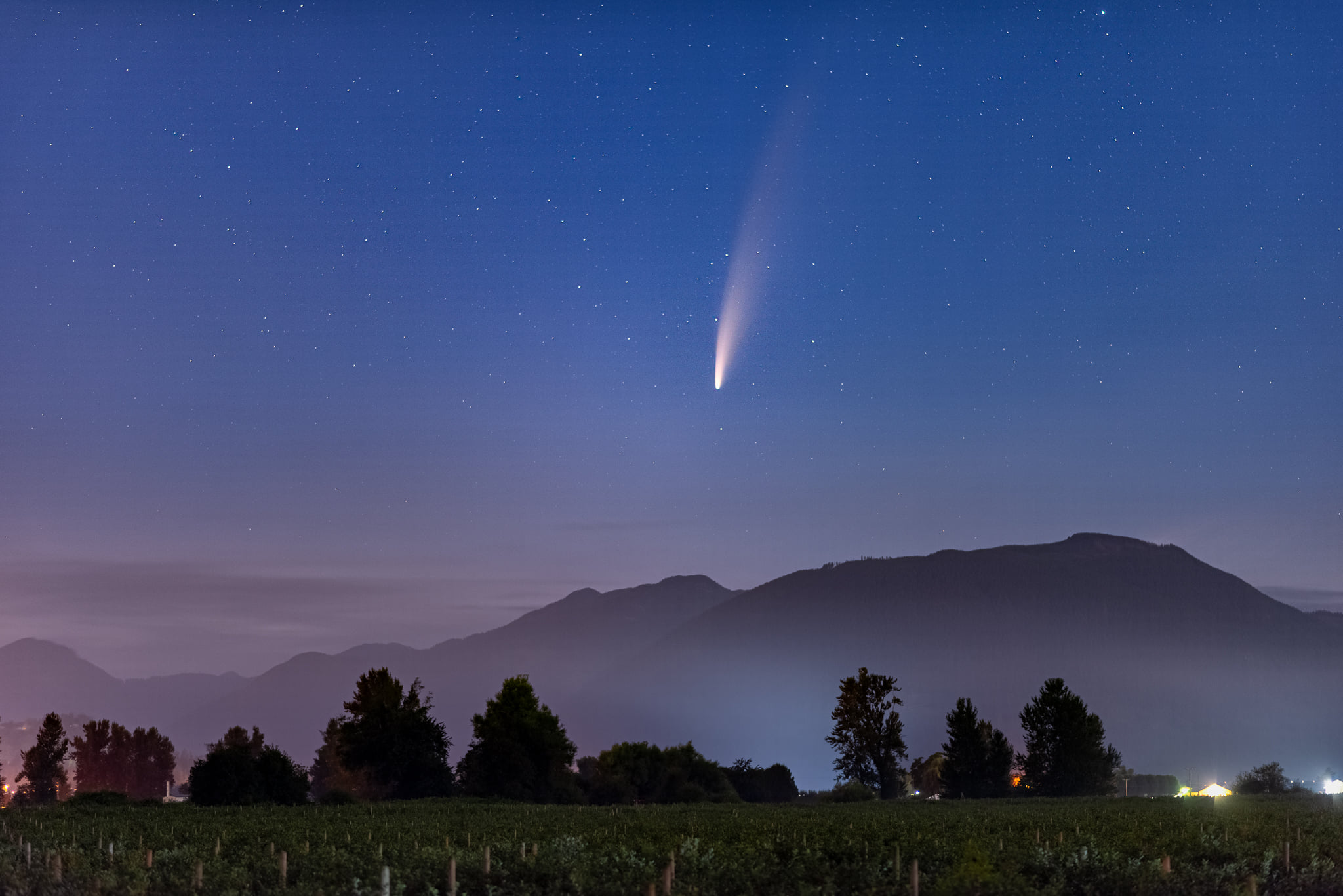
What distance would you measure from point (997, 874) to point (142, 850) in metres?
25.1

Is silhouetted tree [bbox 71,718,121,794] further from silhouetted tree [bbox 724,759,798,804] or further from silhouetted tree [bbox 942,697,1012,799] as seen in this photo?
silhouetted tree [bbox 942,697,1012,799]

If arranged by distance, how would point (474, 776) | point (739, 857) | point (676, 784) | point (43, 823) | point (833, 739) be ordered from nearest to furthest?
point (739, 857), point (43, 823), point (474, 776), point (676, 784), point (833, 739)

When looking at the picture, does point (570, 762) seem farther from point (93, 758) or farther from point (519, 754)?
point (93, 758)

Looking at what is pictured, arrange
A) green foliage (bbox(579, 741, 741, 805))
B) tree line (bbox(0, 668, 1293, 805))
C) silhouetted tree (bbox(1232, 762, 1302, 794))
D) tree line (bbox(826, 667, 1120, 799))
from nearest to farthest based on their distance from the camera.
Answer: tree line (bbox(0, 668, 1293, 805)) < green foliage (bbox(579, 741, 741, 805)) < tree line (bbox(826, 667, 1120, 799)) < silhouetted tree (bbox(1232, 762, 1302, 794))

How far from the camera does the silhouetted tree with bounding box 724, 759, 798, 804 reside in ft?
A: 366

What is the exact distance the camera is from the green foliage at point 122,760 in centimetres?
15575

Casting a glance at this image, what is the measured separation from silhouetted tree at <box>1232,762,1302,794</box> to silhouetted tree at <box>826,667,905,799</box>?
34381mm

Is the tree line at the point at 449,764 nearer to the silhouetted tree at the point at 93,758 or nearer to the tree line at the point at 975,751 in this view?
the tree line at the point at 975,751

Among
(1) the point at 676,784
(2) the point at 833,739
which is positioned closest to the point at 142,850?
(1) the point at 676,784

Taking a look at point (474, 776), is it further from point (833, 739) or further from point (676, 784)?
point (833, 739)

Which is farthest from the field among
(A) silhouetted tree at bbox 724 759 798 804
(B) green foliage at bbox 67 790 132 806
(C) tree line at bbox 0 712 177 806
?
(C) tree line at bbox 0 712 177 806

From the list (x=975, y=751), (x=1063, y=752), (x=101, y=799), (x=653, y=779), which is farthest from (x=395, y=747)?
(x=1063, y=752)

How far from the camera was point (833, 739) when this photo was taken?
108m

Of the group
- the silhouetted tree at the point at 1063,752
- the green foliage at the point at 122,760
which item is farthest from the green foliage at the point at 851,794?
the green foliage at the point at 122,760
